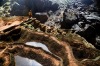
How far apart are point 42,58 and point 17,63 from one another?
1177 mm

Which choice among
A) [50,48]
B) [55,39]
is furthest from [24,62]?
[55,39]

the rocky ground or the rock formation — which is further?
the rocky ground

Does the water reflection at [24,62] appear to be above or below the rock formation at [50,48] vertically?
below

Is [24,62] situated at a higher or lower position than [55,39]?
lower

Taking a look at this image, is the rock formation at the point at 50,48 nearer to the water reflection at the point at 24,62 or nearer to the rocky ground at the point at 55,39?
the rocky ground at the point at 55,39

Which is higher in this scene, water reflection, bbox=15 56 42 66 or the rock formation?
the rock formation

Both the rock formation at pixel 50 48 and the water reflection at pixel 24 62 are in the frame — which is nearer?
the rock formation at pixel 50 48

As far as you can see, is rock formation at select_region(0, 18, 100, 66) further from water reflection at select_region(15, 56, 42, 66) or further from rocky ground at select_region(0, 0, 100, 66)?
water reflection at select_region(15, 56, 42, 66)

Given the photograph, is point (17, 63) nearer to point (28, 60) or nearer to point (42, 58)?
point (28, 60)

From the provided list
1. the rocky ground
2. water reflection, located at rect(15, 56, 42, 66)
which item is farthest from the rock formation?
water reflection, located at rect(15, 56, 42, 66)

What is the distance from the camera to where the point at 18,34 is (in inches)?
397

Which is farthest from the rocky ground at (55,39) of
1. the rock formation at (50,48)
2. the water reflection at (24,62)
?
the water reflection at (24,62)

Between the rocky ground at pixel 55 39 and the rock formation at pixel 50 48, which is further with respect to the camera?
the rocky ground at pixel 55 39

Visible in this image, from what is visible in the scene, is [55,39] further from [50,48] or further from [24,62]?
[24,62]
